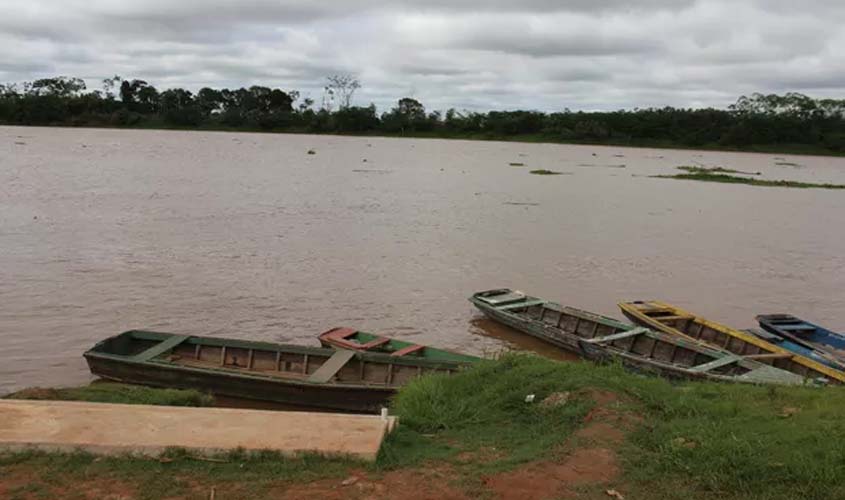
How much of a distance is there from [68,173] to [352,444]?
4080 cm

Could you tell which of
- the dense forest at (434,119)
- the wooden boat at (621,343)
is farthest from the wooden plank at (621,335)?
the dense forest at (434,119)

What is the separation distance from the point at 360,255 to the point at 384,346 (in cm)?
971

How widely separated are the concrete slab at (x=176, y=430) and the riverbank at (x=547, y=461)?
101 mm

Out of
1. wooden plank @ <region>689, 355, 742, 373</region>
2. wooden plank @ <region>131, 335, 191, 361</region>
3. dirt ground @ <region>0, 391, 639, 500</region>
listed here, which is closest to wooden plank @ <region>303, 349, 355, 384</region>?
wooden plank @ <region>131, 335, 191, 361</region>

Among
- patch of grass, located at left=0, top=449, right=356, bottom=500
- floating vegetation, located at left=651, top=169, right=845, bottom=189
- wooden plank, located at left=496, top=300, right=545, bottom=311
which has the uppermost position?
floating vegetation, located at left=651, top=169, right=845, bottom=189

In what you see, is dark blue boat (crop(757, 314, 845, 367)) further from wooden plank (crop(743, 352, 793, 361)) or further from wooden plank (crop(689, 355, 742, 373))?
wooden plank (crop(689, 355, 742, 373))

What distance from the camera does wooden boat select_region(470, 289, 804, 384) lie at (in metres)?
10.4

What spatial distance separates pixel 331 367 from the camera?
1026cm

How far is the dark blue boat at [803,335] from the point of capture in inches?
491

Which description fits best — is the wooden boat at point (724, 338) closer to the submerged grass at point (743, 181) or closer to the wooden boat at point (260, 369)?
the wooden boat at point (260, 369)

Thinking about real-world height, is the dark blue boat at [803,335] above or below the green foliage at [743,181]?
below

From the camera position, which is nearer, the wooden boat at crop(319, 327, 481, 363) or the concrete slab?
the concrete slab

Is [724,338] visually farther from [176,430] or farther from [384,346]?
[176,430]

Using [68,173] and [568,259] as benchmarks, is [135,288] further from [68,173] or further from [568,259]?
[68,173]
